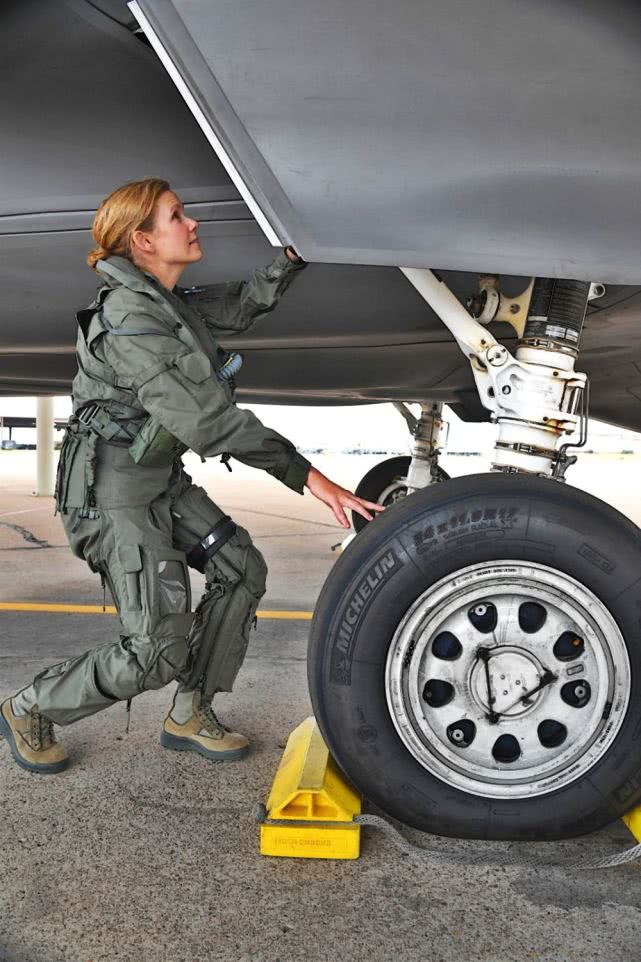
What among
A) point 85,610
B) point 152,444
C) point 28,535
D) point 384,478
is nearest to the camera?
point 152,444

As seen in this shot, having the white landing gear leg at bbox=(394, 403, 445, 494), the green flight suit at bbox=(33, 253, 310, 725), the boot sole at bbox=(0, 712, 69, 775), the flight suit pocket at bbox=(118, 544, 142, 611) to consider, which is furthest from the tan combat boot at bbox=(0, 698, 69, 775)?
the white landing gear leg at bbox=(394, 403, 445, 494)

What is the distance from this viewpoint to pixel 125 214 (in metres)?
2.07

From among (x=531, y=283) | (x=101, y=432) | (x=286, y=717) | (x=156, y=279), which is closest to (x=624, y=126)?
(x=531, y=283)

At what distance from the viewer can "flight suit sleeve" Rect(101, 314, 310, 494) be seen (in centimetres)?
186

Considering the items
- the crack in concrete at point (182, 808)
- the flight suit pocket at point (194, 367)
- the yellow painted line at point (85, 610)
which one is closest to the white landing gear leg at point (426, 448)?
the yellow painted line at point (85, 610)

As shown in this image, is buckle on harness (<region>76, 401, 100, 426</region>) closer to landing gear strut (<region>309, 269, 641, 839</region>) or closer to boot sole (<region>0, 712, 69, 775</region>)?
landing gear strut (<region>309, 269, 641, 839</region>)

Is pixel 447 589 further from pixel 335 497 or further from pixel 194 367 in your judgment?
pixel 194 367

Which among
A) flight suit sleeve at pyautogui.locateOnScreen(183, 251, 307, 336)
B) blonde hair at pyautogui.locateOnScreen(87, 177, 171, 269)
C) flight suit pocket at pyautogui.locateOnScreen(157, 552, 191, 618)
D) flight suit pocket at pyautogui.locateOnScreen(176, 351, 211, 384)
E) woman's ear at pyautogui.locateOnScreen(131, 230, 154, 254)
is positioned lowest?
flight suit pocket at pyautogui.locateOnScreen(157, 552, 191, 618)

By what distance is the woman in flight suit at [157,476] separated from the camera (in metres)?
1.91

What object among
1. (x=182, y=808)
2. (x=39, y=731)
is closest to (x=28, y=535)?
(x=39, y=731)

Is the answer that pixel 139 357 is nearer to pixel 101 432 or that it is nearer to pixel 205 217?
pixel 101 432

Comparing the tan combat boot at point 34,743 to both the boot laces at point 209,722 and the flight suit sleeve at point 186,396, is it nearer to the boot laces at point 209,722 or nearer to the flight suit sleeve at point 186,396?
the boot laces at point 209,722

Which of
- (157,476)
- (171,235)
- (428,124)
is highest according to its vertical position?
(428,124)

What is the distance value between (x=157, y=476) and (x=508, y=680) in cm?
99
